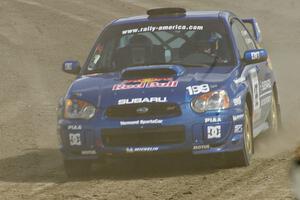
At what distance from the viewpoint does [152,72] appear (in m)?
9.95

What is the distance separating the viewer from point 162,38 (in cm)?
1066

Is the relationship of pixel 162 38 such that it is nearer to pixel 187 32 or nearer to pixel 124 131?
pixel 187 32

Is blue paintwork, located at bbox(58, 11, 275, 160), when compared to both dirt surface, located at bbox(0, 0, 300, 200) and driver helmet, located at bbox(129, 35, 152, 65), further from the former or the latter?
driver helmet, located at bbox(129, 35, 152, 65)

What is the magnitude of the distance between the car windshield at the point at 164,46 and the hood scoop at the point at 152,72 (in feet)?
1.21

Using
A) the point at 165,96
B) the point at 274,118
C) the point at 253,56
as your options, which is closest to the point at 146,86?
the point at 165,96

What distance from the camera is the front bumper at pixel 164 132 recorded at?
9.40 meters

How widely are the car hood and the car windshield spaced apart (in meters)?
0.29

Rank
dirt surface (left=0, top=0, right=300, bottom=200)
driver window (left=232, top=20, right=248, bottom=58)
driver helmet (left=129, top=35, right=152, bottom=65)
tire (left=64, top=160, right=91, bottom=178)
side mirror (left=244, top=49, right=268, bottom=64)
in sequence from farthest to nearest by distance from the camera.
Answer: driver window (left=232, top=20, right=248, bottom=58) → driver helmet (left=129, top=35, right=152, bottom=65) → side mirror (left=244, top=49, right=268, bottom=64) → tire (left=64, top=160, right=91, bottom=178) → dirt surface (left=0, top=0, right=300, bottom=200)

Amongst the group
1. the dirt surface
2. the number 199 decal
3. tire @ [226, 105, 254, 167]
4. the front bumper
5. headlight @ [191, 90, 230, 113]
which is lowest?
the dirt surface

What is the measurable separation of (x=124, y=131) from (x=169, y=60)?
121cm

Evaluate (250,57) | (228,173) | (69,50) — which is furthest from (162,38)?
(69,50)

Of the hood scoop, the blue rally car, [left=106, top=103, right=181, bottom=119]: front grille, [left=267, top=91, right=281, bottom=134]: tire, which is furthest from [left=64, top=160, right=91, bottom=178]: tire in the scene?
[left=267, top=91, right=281, bottom=134]: tire

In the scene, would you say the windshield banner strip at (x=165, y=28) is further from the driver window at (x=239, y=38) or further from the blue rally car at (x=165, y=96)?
the driver window at (x=239, y=38)

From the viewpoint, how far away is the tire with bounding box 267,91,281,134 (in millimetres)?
11898
